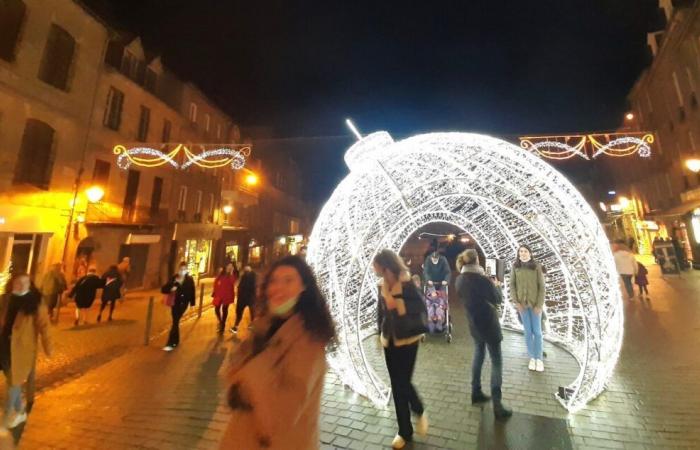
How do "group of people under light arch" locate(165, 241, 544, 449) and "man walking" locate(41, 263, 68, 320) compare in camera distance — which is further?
"man walking" locate(41, 263, 68, 320)

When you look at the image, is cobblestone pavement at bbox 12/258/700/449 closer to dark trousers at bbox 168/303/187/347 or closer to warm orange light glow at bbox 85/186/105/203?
dark trousers at bbox 168/303/187/347

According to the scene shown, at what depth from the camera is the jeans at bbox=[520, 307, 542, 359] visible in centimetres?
511

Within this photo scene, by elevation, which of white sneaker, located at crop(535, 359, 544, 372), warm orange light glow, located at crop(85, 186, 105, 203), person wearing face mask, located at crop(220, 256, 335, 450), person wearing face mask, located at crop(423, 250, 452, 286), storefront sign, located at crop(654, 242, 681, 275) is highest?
warm orange light glow, located at crop(85, 186, 105, 203)

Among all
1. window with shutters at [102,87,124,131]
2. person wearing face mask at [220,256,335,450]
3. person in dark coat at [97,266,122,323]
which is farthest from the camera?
window with shutters at [102,87,124,131]

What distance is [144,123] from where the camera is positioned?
Answer: 16969 millimetres

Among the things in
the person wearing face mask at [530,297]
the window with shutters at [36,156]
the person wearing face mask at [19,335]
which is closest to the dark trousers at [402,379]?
the person wearing face mask at [530,297]

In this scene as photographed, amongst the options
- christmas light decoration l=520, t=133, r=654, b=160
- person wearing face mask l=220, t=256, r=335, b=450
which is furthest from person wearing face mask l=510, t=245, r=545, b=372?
christmas light decoration l=520, t=133, r=654, b=160

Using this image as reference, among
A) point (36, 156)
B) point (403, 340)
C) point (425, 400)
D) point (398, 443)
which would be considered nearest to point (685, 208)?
point (425, 400)

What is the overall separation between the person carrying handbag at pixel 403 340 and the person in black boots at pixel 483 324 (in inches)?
38.7

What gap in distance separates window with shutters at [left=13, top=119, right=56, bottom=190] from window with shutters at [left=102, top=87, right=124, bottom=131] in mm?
2717

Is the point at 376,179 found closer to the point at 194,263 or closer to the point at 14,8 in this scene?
the point at 14,8

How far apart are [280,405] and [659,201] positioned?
31.5m

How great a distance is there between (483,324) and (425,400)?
4.43 feet

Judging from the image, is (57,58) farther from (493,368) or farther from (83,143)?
(493,368)
